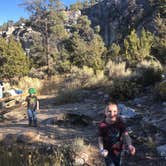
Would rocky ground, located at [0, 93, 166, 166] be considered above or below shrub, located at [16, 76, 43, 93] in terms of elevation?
below

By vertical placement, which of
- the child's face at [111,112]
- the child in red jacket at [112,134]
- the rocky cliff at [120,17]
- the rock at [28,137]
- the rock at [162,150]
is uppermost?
the rocky cliff at [120,17]

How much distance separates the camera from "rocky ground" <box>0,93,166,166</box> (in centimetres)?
753

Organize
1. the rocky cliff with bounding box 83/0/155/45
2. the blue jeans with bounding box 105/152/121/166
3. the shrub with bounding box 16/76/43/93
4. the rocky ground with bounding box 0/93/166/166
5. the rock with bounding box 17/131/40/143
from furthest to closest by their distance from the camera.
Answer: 1. the rocky cliff with bounding box 83/0/155/45
2. the shrub with bounding box 16/76/43/93
3. the rock with bounding box 17/131/40/143
4. the rocky ground with bounding box 0/93/166/166
5. the blue jeans with bounding box 105/152/121/166

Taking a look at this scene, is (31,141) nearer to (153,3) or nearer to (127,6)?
(153,3)

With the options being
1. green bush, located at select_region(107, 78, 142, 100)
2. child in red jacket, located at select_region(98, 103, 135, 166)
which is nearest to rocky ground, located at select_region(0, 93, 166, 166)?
green bush, located at select_region(107, 78, 142, 100)

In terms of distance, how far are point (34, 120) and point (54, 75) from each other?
16.7 metres

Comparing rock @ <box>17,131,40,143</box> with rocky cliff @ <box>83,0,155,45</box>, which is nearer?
Result: rock @ <box>17,131,40,143</box>

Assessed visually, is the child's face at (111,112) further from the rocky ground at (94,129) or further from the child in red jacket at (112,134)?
the rocky ground at (94,129)

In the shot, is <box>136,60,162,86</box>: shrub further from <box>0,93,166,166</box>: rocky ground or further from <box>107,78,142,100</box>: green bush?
→ <box>0,93,166,166</box>: rocky ground

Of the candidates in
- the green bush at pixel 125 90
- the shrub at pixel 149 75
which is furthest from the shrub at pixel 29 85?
the green bush at pixel 125 90

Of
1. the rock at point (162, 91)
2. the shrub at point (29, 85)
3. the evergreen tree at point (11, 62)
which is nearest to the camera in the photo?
the rock at point (162, 91)

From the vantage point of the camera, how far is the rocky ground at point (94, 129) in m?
7.53

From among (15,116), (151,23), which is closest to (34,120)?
(15,116)

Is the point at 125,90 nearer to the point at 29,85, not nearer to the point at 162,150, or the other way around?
the point at 162,150
